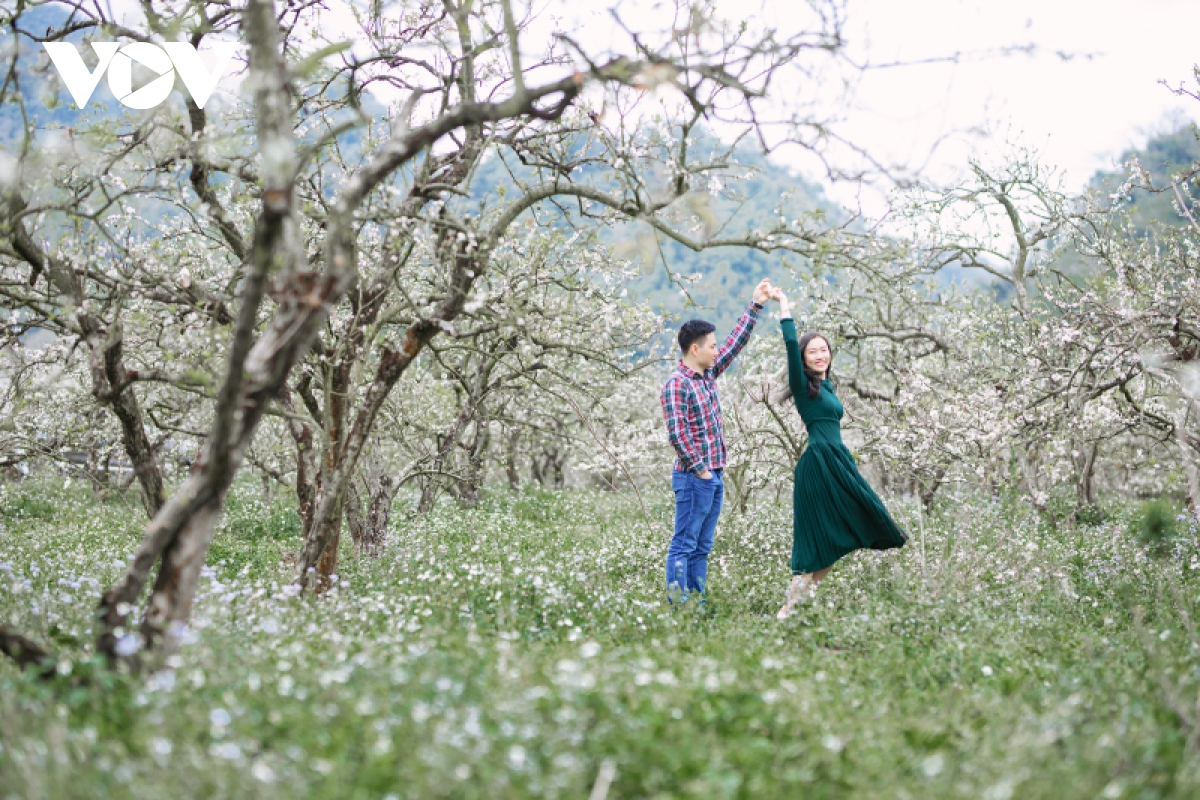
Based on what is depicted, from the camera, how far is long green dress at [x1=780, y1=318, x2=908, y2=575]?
6.53 metres

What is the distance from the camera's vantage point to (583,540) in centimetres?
1091

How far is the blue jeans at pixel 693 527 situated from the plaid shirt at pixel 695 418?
12 centimetres

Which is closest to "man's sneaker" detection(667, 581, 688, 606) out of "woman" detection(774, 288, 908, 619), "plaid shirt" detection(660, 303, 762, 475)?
"woman" detection(774, 288, 908, 619)

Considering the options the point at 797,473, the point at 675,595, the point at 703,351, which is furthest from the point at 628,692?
the point at 703,351

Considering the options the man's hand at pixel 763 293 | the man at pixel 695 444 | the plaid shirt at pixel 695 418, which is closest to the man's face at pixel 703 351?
the man at pixel 695 444

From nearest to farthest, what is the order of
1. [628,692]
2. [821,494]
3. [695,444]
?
1. [628,692]
2. [821,494]
3. [695,444]

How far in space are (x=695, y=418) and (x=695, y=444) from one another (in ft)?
0.66

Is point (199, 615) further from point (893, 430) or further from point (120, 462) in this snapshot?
point (120, 462)

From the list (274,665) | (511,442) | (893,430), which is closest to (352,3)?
(274,665)

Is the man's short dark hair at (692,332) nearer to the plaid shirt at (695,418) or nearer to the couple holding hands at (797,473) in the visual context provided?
the couple holding hands at (797,473)

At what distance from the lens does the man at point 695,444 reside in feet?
22.2

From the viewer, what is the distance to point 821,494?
6645mm

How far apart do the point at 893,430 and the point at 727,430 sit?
2.51m

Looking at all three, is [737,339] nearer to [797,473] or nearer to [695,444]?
[695,444]
